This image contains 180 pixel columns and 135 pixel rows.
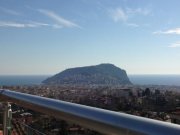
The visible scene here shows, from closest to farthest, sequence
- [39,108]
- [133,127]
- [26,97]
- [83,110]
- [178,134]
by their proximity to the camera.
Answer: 1. [178,134]
2. [133,127]
3. [83,110]
4. [39,108]
5. [26,97]

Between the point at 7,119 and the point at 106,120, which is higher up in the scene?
the point at 106,120

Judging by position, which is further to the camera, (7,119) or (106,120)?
(7,119)

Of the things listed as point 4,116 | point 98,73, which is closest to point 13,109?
point 4,116

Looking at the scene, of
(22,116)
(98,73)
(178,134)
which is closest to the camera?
(178,134)

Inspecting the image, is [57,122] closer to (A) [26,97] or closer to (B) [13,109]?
(A) [26,97]

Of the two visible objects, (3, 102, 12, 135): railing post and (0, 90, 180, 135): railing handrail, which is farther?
(3, 102, 12, 135): railing post

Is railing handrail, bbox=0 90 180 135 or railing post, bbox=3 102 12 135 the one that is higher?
railing handrail, bbox=0 90 180 135

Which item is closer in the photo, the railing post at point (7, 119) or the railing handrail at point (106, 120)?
the railing handrail at point (106, 120)

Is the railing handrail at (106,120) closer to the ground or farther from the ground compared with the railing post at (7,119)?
farther from the ground
